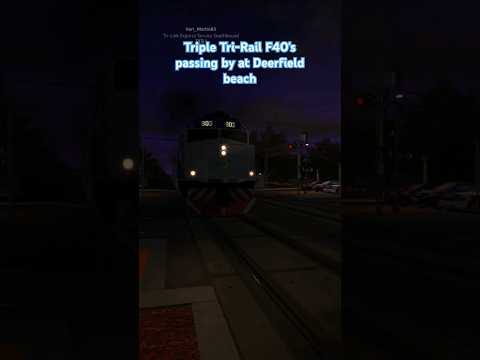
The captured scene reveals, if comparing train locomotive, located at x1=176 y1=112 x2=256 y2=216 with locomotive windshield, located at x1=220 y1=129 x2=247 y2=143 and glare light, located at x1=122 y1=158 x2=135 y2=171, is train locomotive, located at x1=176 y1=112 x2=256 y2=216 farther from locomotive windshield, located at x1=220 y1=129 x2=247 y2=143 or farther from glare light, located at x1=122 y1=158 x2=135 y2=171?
glare light, located at x1=122 y1=158 x2=135 y2=171

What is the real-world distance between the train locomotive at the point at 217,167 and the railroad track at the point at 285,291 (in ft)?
11.6

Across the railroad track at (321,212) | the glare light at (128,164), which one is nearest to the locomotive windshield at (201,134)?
the railroad track at (321,212)

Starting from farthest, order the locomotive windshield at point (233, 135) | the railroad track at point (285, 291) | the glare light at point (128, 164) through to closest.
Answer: the locomotive windshield at point (233, 135)
the railroad track at point (285, 291)
the glare light at point (128, 164)

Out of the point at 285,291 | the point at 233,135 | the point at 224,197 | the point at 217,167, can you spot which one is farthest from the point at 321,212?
the point at 285,291

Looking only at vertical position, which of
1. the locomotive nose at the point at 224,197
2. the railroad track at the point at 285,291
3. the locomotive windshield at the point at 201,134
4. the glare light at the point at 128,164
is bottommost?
the railroad track at the point at 285,291

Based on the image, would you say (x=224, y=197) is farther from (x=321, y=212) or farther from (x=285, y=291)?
(x=285, y=291)

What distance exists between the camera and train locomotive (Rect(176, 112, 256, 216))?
15047 mm

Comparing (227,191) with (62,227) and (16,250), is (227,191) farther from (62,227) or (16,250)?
(16,250)

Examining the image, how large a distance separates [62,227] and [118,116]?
11.2 meters

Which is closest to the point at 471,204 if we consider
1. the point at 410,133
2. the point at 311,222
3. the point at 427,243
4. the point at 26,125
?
the point at 311,222

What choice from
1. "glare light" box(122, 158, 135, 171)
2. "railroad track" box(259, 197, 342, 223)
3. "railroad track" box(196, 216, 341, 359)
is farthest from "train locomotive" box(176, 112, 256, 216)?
"glare light" box(122, 158, 135, 171)

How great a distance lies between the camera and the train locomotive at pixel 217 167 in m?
15.0

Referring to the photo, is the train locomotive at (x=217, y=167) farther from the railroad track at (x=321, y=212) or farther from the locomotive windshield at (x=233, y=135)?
the railroad track at (x=321, y=212)

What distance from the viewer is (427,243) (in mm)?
10391
